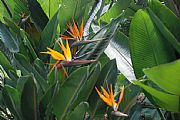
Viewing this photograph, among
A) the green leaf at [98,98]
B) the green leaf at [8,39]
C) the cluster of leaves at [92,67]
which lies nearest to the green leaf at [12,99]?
the cluster of leaves at [92,67]

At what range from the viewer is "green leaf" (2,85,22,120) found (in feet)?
3.90

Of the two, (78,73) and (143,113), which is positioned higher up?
(78,73)

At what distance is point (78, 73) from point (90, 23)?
0.59 metres

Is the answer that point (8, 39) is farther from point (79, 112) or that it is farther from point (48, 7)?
point (79, 112)

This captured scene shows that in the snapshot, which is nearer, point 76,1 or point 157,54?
point 157,54

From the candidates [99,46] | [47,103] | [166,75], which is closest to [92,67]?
[99,46]

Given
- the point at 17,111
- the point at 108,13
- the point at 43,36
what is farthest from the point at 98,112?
the point at 108,13

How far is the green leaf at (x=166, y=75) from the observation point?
107 centimetres

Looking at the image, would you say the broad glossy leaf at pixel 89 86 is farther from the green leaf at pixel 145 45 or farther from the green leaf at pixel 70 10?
the green leaf at pixel 70 10

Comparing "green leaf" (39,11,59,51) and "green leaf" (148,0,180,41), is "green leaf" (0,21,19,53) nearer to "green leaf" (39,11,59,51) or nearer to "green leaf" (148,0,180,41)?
"green leaf" (39,11,59,51)

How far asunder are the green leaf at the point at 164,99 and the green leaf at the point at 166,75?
0.06 meters

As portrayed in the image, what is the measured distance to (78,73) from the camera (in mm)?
1150

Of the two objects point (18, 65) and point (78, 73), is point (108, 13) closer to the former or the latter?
point (18, 65)

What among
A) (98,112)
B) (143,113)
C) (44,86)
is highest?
(44,86)
